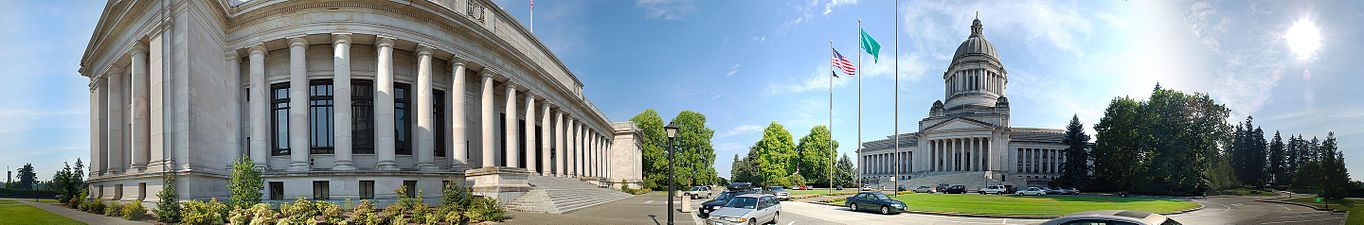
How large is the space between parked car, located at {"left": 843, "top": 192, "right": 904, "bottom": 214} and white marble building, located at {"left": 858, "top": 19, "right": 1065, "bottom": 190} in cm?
7003

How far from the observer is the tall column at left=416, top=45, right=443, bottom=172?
95.8 feet

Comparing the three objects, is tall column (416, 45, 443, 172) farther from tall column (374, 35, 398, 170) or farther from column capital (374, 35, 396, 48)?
column capital (374, 35, 396, 48)

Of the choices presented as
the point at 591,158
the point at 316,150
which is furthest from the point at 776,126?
the point at 316,150

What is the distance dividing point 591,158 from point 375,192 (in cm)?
3372

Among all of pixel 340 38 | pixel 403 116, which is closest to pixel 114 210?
pixel 340 38

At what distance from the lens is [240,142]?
28.0 meters

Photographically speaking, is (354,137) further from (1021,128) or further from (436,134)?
(1021,128)

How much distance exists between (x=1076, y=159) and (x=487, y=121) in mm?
78207

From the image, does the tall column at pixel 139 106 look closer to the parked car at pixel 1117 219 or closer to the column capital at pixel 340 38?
the column capital at pixel 340 38

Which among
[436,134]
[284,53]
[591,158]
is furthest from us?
[591,158]

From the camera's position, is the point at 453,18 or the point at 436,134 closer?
the point at 453,18

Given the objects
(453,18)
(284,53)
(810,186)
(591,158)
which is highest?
(453,18)

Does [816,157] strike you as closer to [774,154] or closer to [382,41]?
[774,154]

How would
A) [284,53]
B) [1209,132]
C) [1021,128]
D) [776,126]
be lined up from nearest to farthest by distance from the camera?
[284,53], [1209,132], [776,126], [1021,128]
